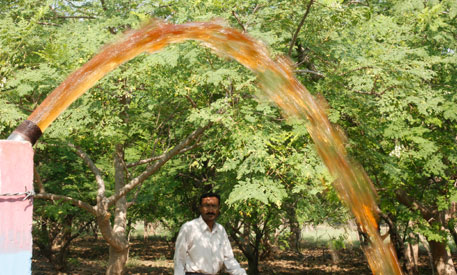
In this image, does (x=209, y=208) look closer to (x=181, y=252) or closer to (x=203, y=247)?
(x=203, y=247)

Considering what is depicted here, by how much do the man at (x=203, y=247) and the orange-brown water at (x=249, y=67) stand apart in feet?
5.19

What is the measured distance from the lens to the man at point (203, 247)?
16.1ft

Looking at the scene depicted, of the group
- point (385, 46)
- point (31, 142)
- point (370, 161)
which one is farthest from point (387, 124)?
point (31, 142)

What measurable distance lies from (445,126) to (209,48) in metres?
6.86

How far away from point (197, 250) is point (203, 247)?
0.06 meters

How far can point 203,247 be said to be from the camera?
4934 mm

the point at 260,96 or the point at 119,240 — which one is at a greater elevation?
the point at 260,96

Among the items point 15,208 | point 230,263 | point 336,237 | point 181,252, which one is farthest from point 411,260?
point 15,208

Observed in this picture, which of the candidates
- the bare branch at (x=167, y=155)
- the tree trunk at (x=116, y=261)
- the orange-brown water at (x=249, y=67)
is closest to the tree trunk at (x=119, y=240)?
the tree trunk at (x=116, y=261)

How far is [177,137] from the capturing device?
45.5 ft

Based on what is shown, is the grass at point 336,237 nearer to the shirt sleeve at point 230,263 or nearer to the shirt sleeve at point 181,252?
the shirt sleeve at point 230,263

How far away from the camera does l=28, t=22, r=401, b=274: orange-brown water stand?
14.7 ft

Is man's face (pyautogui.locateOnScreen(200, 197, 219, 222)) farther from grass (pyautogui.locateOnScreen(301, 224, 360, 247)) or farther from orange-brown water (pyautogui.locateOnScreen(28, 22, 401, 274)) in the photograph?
grass (pyautogui.locateOnScreen(301, 224, 360, 247))

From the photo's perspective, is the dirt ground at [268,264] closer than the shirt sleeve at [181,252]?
No
